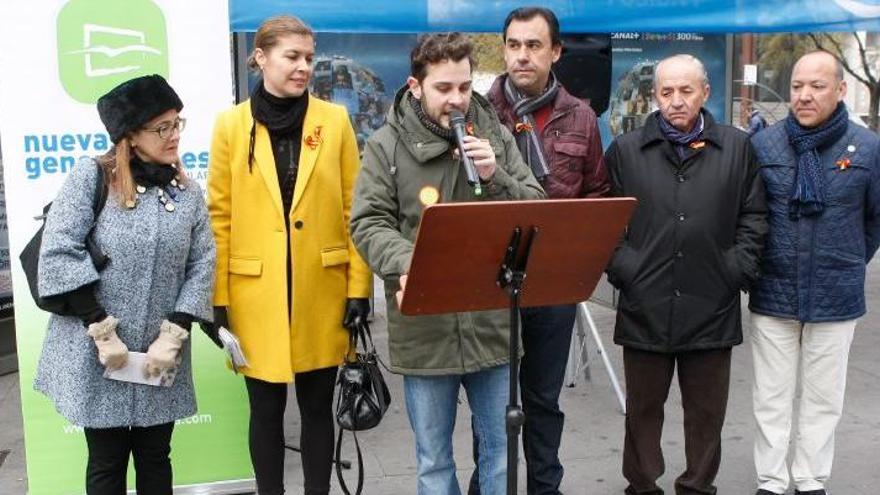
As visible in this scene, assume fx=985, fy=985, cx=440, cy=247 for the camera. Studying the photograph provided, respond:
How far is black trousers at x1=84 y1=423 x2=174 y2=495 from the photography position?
328cm

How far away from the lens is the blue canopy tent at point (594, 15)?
16.2 ft

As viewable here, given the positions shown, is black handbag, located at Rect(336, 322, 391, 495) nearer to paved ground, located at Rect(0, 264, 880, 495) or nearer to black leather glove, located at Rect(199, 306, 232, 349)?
black leather glove, located at Rect(199, 306, 232, 349)

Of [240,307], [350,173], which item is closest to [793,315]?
[350,173]

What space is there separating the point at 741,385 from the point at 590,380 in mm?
901

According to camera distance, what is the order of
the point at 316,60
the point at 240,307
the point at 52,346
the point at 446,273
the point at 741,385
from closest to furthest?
the point at 446,273
the point at 52,346
the point at 240,307
the point at 741,385
the point at 316,60

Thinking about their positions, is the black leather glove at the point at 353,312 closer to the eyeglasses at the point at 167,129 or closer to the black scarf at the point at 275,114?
the black scarf at the point at 275,114

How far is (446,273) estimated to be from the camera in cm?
258

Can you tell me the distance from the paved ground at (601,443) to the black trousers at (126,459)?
41.5 inches

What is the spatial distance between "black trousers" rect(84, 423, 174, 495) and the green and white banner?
0.70 metres

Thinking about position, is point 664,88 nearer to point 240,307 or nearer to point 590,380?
point 240,307

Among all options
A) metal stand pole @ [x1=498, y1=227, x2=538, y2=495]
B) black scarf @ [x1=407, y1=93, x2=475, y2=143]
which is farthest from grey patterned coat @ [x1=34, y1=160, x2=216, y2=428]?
metal stand pole @ [x1=498, y1=227, x2=538, y2=495]

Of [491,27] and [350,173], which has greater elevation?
[491,27]

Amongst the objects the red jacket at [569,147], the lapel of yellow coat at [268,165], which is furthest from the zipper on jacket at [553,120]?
the lapel of yellow coat at [268,165]

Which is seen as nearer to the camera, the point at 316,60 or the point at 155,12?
the point at 155,12
